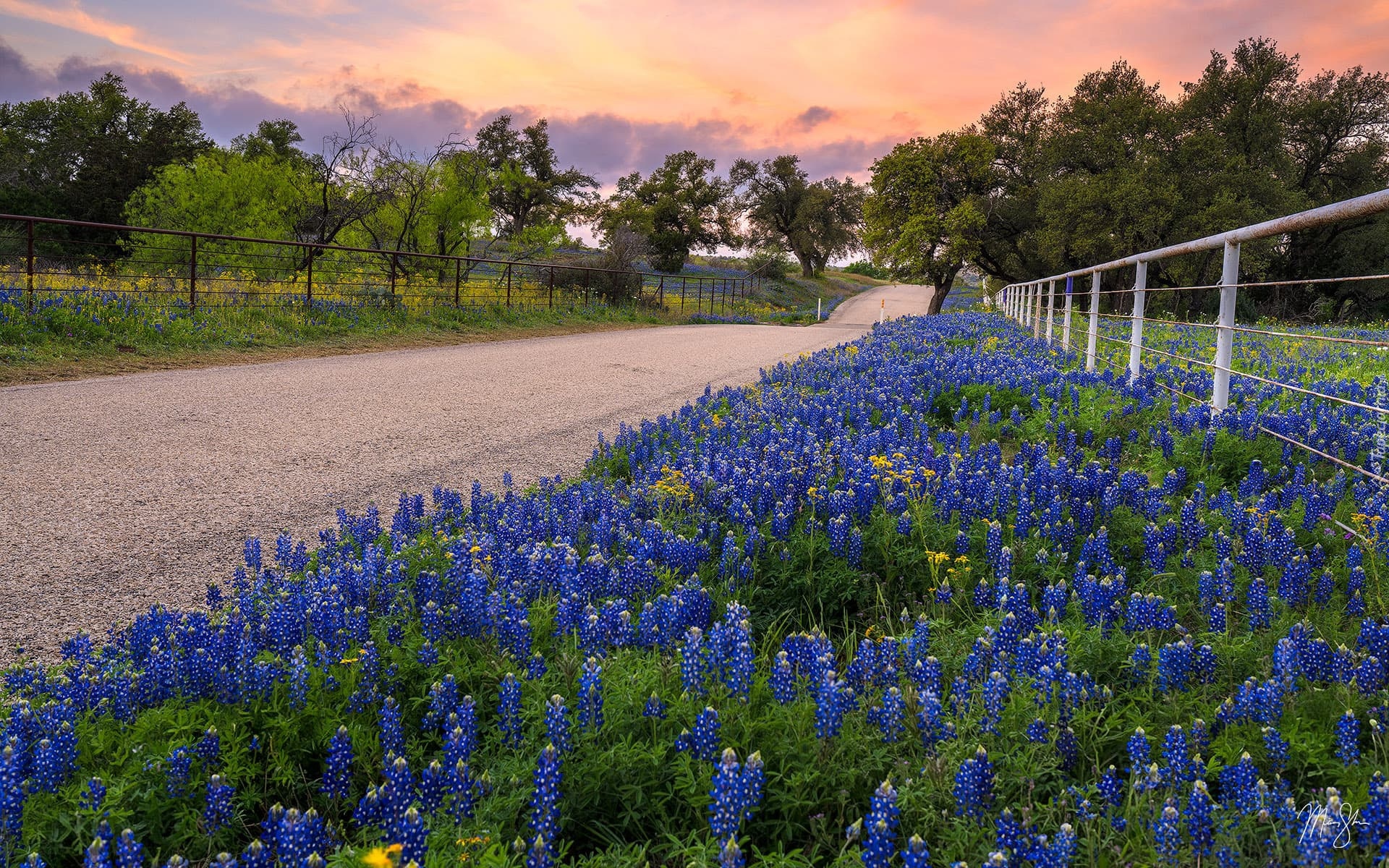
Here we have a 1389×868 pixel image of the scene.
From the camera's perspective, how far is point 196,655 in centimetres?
268

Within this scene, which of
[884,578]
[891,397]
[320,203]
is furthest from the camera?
[320,203]

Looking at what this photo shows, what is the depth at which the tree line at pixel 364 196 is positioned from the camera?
2859cm

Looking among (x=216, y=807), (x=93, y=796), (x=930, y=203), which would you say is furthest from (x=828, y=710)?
(x=930, y=203)

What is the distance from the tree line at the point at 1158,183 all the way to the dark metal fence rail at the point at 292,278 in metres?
11.9

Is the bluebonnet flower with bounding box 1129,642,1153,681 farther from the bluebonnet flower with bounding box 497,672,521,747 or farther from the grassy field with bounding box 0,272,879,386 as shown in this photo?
the grassy field with bounding box 0,272,879,386

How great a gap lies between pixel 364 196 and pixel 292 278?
4.88 meters

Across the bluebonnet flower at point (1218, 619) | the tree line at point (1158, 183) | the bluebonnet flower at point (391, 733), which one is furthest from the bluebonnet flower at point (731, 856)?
the tree line at point (1158, 183)

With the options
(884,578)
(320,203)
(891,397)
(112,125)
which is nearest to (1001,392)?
A: (891,397)

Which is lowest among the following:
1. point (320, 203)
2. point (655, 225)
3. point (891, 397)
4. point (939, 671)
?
point (939, 671)

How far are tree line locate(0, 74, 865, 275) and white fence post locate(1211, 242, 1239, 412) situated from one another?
16.5 m

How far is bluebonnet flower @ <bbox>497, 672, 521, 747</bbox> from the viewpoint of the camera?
2.41m

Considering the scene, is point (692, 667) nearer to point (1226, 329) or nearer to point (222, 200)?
point (1226, 329)

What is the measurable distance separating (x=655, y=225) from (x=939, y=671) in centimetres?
7022

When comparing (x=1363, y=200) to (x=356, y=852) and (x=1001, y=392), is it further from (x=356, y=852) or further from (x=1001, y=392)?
(x=356, y=852)
